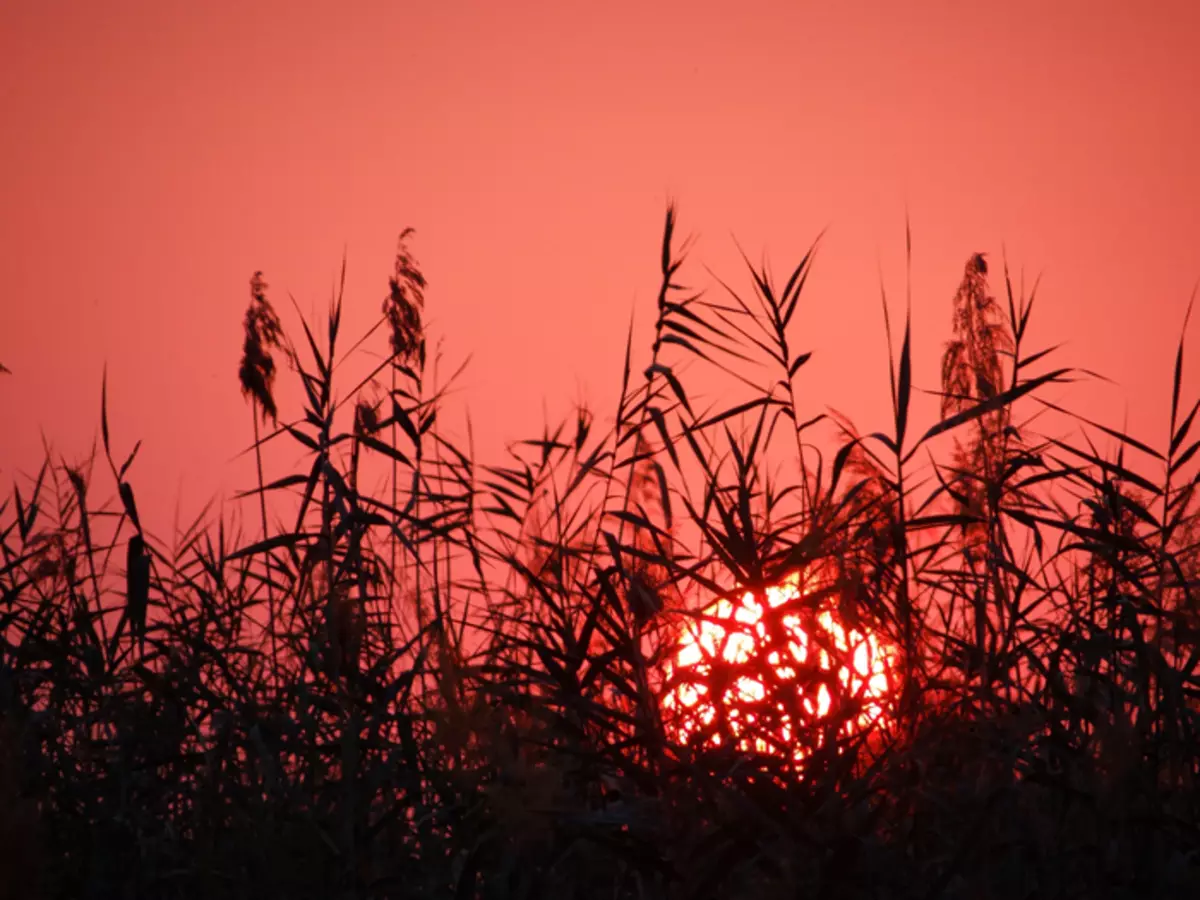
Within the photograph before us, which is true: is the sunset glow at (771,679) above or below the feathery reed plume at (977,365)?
below

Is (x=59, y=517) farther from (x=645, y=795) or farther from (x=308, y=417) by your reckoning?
(x=645, y=795)

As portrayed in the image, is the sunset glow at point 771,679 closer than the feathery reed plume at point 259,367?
Yes

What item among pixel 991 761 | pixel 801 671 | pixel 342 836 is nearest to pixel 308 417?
pixel 342 836

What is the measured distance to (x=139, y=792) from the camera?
3158mm

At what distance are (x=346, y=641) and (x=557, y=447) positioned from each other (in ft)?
3.29

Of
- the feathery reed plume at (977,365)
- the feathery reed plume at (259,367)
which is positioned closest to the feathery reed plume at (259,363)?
the feathery reed plume at (259,367)

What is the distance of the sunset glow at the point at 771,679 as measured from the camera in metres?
2.63

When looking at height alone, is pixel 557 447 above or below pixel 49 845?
above

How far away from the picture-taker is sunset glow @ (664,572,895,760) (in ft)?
8.63

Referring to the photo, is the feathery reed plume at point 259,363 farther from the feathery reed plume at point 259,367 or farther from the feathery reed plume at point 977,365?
the feathery reed plume at point 977,365

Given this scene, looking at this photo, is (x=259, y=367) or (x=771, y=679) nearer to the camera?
(x=771, y=679)

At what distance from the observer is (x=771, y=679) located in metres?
2.71

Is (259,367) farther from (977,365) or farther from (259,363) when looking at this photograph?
(977,365)

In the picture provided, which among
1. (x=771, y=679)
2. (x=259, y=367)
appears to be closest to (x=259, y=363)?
(x=259, y=367)
